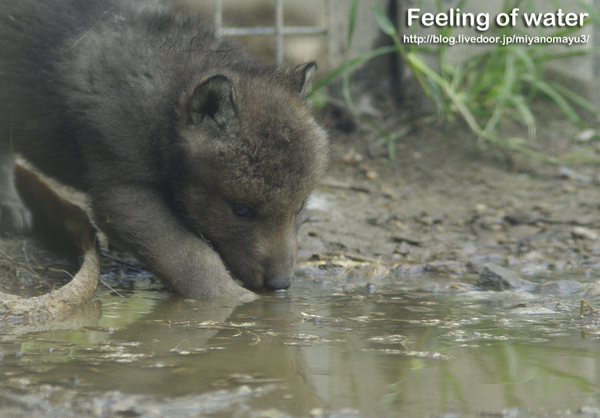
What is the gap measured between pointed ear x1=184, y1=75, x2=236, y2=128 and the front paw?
68.4 inches

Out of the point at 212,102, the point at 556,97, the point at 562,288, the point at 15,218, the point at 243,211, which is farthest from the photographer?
the point at 556,97

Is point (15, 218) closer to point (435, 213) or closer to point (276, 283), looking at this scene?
point (276, 283)

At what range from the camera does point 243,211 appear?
3.86m

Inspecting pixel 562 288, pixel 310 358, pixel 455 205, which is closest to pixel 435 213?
pixel 455 205

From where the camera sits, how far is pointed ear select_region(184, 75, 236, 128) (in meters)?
3.66

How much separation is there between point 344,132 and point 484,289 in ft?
14.7

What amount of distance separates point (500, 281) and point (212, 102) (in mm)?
2086

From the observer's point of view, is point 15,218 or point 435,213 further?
point 435,213

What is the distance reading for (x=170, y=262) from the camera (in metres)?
3.78

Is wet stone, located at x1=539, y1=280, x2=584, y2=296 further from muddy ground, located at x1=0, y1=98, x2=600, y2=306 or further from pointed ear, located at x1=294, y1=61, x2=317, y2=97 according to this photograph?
pointed ear, located at x1=294, y1=61, x2=317, y2=97

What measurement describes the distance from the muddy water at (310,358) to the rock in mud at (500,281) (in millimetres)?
375

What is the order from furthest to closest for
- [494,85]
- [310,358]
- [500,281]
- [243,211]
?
[494,85] < [500,281] < [243,211] < [310,358]

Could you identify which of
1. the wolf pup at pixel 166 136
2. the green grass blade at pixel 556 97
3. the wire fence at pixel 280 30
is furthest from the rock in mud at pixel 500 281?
the wire fence at pixel 280 30

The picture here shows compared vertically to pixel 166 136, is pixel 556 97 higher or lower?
higher
